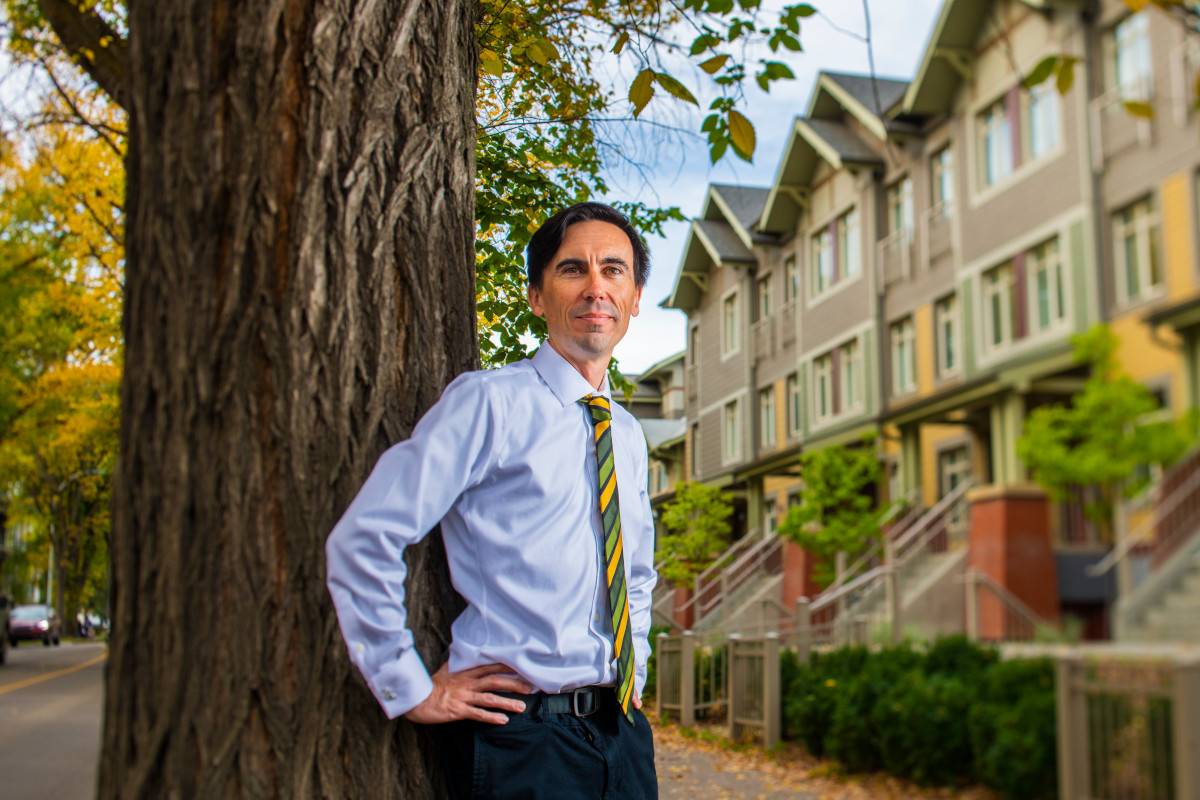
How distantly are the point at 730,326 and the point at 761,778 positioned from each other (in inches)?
432

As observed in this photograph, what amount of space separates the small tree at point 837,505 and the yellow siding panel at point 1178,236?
19.9 ft

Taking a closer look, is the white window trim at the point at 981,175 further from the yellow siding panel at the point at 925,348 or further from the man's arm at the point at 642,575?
the man's arm at the point at 642,575

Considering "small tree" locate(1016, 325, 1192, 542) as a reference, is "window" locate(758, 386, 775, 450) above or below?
above

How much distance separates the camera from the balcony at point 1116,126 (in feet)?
24.1

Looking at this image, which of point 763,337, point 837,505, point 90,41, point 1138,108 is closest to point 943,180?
point 837,505

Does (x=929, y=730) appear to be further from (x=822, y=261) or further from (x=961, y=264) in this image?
(x=822, y=261)

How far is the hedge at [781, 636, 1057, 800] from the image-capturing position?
718cm

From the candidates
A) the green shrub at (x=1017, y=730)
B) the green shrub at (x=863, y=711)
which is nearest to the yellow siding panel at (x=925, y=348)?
the green shrub at (x=863, y=711)

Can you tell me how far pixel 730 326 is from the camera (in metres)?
19.2

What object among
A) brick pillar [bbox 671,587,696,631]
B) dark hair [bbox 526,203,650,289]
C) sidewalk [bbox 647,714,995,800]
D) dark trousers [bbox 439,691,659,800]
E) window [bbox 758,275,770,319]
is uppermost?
window [bbox 758,275,770,319]

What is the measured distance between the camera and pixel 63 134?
392cm

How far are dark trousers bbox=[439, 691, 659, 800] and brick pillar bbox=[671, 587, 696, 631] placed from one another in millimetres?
12060

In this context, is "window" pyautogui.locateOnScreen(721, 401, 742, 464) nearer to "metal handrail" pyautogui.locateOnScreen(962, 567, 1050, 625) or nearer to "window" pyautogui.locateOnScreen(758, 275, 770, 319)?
"window" pyautogui.locateOnScreen(758, 275, 770, 319)

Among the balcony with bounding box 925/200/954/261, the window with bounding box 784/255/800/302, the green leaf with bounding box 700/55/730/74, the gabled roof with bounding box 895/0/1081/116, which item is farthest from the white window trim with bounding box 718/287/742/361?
the green leaf with bounding box 700/55/730/74
